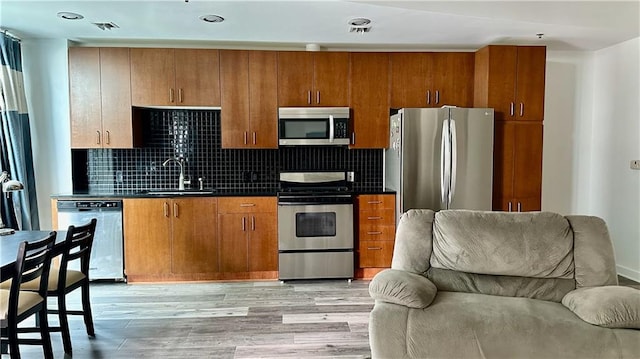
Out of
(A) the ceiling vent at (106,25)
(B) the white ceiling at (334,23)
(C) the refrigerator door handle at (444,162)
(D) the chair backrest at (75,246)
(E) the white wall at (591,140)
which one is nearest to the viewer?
(D) the chair backrest at (75,246)

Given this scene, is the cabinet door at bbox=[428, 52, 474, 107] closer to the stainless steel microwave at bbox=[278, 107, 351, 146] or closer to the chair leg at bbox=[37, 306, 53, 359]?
the stainless steel microwave at bbox=[278, 107, 351, 146]

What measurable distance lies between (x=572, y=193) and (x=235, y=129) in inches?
161

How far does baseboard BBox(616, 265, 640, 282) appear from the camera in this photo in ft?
13.7

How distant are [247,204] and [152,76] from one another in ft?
5.58

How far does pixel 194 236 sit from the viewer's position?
13.6ft

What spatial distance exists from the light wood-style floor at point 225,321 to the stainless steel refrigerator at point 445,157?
118 cm

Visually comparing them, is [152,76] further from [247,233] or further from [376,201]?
[376,201]

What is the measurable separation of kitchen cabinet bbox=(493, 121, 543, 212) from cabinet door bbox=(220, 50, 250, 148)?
274 centimetres

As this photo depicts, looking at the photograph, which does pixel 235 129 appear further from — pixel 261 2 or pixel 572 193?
pixel 572 193

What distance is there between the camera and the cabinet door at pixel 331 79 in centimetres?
435

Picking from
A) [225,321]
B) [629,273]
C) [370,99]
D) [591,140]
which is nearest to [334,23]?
[370,99]

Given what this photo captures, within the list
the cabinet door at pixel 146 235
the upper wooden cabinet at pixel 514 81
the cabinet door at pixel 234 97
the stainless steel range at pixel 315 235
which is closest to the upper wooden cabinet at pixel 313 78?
the cabinet door at pixel 234 97

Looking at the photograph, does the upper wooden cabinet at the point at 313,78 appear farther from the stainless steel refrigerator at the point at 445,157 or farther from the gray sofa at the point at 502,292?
the gray sofa at the point at 502,292

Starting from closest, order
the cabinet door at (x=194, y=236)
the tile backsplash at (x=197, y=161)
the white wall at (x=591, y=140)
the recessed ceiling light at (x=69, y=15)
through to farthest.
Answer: the recessed ceiling light at (x=69, y=15), the cabinet door at (x=194, y=236), the white wall at (x=591, y=140), the tile backsplash at (x=197, y=161)
